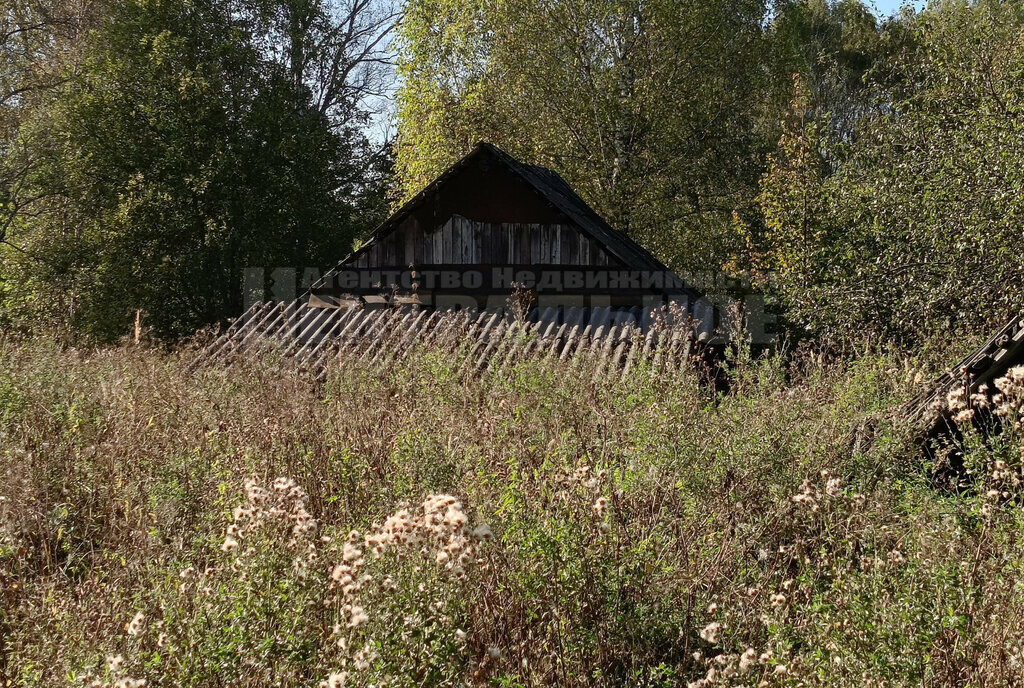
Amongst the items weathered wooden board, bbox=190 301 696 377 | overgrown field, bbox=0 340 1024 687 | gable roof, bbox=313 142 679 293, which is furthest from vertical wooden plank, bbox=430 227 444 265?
overgrown field, bbox=0 340 1024 687

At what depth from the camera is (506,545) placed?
12.3ft

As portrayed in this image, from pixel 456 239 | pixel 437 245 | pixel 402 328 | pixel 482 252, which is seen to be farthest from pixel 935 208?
pixel 402 328

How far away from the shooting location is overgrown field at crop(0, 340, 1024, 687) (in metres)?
3.16

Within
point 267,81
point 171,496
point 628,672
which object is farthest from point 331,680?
point 267,81

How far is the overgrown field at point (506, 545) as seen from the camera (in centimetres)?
316

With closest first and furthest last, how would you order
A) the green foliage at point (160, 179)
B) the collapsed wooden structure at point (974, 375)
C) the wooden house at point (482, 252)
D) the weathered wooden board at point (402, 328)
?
the collapsed wooden structure at point (974, 375), the weathered wooden board at point (402, 328), the wooden house at point (482, 252), the green foliage at point (160, 179)

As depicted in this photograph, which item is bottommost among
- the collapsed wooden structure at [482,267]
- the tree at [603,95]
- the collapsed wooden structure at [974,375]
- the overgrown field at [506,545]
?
the overgrown field at [506,545]

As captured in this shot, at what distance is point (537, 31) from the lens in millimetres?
23078

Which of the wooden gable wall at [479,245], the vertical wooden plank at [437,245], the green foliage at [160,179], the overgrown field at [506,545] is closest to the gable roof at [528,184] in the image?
the wooden gable wall at [479,245]

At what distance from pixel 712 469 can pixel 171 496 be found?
117 inches

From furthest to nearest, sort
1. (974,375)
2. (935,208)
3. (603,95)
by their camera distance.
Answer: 1. (603,95)
2. (935,208)
3. (974,375)

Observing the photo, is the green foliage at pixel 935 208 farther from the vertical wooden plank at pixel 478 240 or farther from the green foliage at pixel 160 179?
the green foliage at pixel 160 179

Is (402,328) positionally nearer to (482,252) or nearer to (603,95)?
(482,252)

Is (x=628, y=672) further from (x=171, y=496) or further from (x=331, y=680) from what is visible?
(x=171, y=496)
